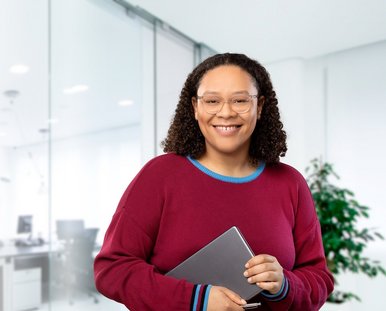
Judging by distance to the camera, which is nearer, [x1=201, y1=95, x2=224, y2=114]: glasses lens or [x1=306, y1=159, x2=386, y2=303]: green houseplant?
[x1=201, y1=95, x2=224, y2=114]: glasses lens

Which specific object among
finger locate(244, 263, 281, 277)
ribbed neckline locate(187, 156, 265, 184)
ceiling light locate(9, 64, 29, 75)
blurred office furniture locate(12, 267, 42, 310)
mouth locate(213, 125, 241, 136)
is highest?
ceiling light locate(9, 64, 29, 75)

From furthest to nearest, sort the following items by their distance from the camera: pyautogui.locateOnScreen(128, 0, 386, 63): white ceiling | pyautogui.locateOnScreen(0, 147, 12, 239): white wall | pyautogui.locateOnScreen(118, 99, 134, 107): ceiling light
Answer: pyautogui.locateOnScreen(118, 99, 134, 107): ceiling light
pyautogui.locateOnScreen(128, 0, 386, 63): white ceiling
pyautogui.locateOnScreen(0, 147, 12, 239): white wall

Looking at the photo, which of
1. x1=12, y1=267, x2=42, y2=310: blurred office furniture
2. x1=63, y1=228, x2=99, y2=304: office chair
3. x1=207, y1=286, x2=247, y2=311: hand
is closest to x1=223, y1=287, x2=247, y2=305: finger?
x1=207, y1=286, x2=247, y2=311: hand

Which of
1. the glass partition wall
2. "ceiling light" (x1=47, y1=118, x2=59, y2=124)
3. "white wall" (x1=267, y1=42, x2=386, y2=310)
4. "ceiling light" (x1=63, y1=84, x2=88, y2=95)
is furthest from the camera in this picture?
"white wall" (x1=267, y1=42, x2=386, y2=310)

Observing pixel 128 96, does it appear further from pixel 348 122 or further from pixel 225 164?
pixel 225 164

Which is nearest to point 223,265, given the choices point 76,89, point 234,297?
point 234,297

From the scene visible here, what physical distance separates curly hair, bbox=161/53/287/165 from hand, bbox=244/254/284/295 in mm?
308

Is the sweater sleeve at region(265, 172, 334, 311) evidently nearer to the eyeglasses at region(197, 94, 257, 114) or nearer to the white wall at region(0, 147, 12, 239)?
the eyeglasses at region(197, 94, 257, 114)

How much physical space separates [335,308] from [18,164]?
106 inches

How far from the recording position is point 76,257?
2699mm

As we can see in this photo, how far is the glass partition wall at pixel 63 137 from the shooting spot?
2305mm

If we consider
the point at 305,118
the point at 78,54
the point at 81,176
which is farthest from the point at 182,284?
the point at 305,118

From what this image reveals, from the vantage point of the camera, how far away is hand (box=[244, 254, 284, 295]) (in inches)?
33.4

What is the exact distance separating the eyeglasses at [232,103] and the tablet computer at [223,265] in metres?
0.28
